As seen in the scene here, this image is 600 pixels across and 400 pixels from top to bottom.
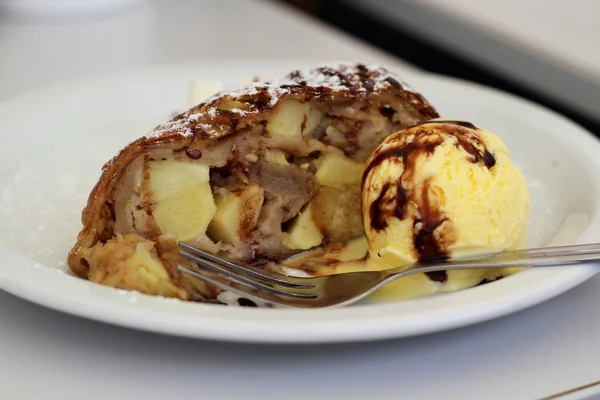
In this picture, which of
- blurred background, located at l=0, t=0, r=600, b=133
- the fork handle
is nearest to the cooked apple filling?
the fork handle

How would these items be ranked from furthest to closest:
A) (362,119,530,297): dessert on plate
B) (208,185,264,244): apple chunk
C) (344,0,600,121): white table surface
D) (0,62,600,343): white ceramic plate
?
(344,0,600,121): white table surface → (208,185,264,244): apple chunk → (362,119,530,297): dessert on plate → (0,62,600,343): white ceramic plate

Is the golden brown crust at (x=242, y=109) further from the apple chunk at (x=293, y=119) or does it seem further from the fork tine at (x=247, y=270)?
the fork tine at (x=247, y=270)

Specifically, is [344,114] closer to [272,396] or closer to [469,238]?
[469,238]

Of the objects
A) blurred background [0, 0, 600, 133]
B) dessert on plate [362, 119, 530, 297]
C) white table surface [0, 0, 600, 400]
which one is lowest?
blurred background [0, 0, 600, 133]

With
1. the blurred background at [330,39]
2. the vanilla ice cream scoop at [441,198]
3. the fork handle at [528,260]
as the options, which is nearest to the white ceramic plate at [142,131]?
the fork handle at [528,260]

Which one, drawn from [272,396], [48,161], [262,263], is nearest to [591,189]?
[262,263]

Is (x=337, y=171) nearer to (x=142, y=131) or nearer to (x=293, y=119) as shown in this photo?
(x=293, y=119)

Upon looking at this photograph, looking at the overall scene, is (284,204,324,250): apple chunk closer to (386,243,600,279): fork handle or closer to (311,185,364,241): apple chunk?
(311,185,364,241): apple chunk

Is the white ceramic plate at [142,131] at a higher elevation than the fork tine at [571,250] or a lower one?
lower
